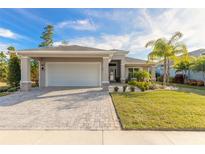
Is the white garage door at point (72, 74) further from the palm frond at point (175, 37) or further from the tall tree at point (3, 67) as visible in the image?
the tall tree at point (3, 67)

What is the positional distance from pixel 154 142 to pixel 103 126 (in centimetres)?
176

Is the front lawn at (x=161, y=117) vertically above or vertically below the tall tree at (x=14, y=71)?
below

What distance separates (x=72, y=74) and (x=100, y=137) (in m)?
12.6

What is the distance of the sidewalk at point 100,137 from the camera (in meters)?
4.05

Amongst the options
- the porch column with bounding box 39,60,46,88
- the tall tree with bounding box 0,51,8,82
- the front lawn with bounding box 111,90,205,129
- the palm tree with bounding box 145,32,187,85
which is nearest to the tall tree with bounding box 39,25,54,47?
the tall tree with bounding box 0,51,8,82

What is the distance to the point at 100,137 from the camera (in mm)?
4328

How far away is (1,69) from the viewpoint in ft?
99.0

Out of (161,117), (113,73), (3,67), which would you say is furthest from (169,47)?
(3,67)

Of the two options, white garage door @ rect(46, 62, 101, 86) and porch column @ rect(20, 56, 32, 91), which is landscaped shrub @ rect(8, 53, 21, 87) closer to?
white garage door @ rect(46, 62, 101, 86)

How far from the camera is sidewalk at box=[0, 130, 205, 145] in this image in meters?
4.05

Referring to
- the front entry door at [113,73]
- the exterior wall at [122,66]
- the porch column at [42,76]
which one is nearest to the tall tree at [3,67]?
the porch column at [42,76]

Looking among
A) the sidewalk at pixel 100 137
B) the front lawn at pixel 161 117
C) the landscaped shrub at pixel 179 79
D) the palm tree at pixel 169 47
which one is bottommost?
the sidewalk at pixel 100 137

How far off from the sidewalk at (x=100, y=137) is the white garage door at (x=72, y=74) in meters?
11.8

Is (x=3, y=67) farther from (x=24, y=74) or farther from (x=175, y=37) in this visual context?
(x=175, y=37)
